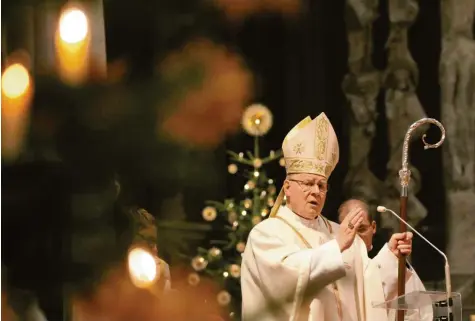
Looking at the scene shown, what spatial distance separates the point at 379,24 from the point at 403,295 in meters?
2.45

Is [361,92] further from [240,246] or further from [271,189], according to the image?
[240,246]

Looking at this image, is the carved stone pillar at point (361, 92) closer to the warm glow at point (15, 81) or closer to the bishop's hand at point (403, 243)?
the bishop's hand at point (403, 243)

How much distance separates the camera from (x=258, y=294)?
17.8ft

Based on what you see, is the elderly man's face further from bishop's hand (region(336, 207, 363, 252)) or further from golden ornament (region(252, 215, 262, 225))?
golden ornament (region(252, 215, 262, 225))

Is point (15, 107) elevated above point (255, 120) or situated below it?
above

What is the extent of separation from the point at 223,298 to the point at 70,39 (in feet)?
5.57

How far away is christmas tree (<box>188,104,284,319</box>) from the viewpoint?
21.7 ft

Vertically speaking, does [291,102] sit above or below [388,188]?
above

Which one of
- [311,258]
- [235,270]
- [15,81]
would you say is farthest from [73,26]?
[311,258]

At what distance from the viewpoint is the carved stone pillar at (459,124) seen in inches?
280

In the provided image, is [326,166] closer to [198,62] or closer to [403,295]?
[403,295]

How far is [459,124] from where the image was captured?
7.14 metres

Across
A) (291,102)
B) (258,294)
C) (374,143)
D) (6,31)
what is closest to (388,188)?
(374,143)

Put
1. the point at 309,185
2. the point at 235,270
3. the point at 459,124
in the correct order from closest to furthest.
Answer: the point at 309,185
the point at 235,270
the point at 459,124
